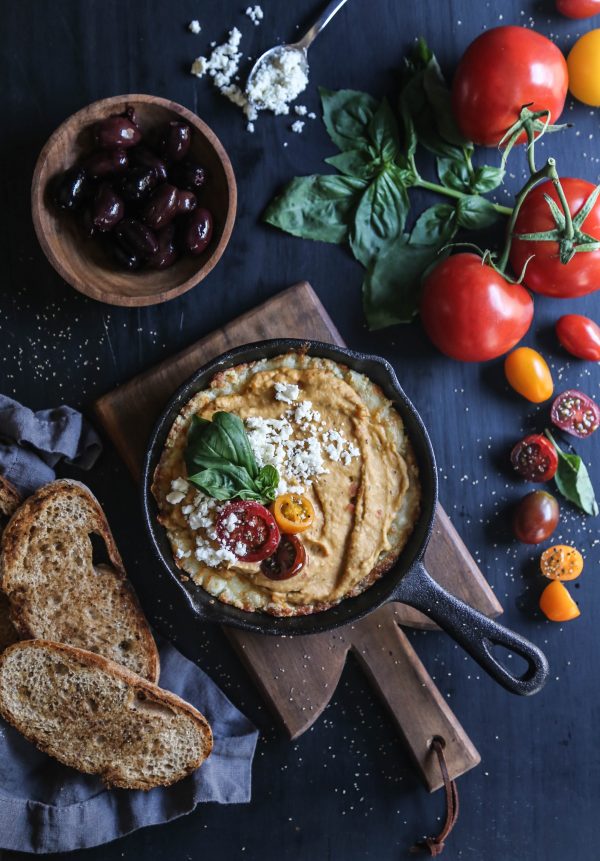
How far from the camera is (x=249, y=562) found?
295 centimetres

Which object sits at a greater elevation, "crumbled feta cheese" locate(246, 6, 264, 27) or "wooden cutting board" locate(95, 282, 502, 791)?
"crumbled feta cheese" locate(246, 6, 264, 27)

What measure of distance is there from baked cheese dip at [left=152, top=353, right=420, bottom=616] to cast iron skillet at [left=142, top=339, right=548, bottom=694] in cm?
4

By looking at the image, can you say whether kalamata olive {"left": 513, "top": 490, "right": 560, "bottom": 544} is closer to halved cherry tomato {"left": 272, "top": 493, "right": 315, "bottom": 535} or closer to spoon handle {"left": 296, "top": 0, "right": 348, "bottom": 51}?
halved cherry tomato {"left": 272, "top": 493, "right": 315, "bottom": 535}

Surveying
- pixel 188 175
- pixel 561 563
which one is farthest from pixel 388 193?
pixel 561 563

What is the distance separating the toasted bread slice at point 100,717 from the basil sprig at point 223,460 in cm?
89

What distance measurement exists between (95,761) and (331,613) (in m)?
1.10

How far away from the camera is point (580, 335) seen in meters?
3.44

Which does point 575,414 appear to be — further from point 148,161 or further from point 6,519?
point 6,519

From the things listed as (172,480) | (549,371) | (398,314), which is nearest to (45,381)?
(172,480)

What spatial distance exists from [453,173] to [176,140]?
3.72ft

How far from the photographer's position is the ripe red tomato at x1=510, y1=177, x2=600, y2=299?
3135mm

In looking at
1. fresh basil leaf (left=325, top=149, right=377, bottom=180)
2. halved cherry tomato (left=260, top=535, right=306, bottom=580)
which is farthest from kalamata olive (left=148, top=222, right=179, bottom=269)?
halved cherry tomato (left=260, top=535, right=306, bottom=580)

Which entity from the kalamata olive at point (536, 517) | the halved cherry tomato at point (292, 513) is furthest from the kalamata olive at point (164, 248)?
the kalamata olive at point (536, 517)

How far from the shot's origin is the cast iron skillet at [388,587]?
304 cm
